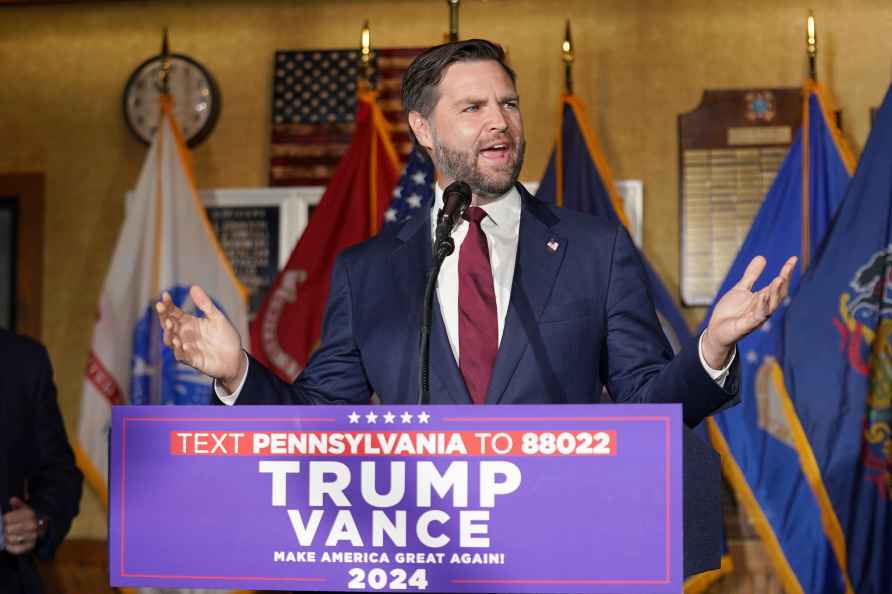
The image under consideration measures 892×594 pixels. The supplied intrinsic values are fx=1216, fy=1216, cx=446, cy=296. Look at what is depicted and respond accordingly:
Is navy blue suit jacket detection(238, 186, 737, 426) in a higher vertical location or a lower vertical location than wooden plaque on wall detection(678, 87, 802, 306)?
lower

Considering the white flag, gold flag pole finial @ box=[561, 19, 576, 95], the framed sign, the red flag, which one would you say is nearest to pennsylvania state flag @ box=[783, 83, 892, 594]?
gold flag pole finial @ box=[561, 19, 576, 95]

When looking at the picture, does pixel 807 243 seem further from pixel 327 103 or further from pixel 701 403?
pixel 701 403

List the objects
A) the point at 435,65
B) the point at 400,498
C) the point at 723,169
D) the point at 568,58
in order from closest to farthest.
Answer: the point at 400,498 < the point at 435,65 < the point at 568,58 < the point at 723,169

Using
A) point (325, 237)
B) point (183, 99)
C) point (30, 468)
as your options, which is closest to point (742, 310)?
point (30, 468)

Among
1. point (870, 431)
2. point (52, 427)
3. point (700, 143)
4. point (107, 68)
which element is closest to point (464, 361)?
point (52, 427)

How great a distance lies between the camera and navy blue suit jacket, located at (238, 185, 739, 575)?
1.71 m

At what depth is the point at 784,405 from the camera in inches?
148

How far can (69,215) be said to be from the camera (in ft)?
15.7

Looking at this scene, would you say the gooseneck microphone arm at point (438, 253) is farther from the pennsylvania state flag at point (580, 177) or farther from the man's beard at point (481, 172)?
the pennsylvania state flag at point (580, 177)

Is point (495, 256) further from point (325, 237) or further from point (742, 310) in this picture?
point (325, 237)

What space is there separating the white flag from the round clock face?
8.6 inches

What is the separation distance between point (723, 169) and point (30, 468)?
2.61 metres

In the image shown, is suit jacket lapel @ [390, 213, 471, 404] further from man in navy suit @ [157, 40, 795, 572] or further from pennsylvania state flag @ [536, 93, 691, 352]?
pennsylvania state flag @ [536, 93, 691, 352]

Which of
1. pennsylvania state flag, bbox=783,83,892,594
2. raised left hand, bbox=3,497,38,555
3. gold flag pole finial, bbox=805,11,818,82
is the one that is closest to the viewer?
raised left hand, bbox=3,497,38,555
